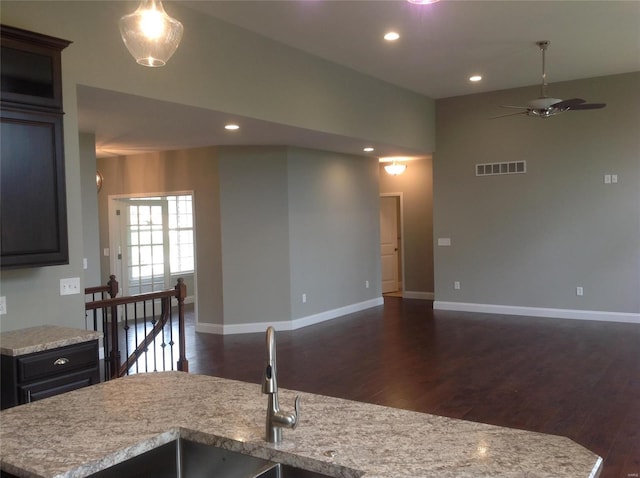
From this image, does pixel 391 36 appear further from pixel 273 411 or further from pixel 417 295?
pixel 417 295

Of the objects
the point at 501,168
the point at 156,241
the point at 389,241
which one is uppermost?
the point at 501,168

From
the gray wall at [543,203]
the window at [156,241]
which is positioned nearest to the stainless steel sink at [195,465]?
the window at [156,241]

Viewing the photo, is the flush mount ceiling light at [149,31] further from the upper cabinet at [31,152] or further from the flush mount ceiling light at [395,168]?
the flush mount ceiling light at [395,168]

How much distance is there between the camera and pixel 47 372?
3174mm

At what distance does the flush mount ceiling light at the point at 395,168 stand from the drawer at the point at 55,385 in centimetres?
755

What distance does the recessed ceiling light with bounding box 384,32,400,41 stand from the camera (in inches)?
221

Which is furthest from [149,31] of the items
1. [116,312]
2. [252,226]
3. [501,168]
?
[501,168]

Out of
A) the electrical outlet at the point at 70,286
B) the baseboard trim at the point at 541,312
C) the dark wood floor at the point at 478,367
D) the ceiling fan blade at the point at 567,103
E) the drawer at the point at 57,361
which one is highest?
the ceiling fan blade at the point at 567,103

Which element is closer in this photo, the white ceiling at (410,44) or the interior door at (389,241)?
the white ceiling at (410,44)

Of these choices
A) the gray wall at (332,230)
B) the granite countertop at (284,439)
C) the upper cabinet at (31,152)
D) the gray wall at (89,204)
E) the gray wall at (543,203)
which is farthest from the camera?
the gray wall at (332,230)

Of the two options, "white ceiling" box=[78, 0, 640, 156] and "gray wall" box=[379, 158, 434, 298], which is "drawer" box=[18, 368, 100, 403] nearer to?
"white ceiling" box=[78, 0, 640, 156]

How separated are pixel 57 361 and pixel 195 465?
1990mm

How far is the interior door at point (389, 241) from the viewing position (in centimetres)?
1116

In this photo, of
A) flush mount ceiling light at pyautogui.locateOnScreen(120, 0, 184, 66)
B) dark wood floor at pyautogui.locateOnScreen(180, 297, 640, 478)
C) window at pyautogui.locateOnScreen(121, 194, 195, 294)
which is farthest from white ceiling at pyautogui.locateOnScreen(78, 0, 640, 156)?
dark wood floor at pyautogui.locateOnScreen(180, 297, 640, 478)
